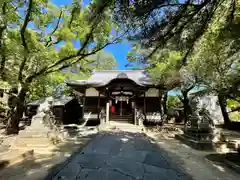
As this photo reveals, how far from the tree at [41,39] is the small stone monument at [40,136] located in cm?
228

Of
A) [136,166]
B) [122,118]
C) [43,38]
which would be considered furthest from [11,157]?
[122,118]

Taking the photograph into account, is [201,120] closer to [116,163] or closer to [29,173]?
[116,163]

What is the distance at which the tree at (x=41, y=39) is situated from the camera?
272 inches

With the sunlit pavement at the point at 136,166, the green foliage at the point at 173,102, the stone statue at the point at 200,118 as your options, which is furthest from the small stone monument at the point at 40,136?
the green foliage at the point at 173,102

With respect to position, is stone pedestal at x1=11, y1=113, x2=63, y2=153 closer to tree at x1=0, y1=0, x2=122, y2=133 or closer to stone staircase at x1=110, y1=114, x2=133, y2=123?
tree at x1=0, y1=0, x2=122, y2=133

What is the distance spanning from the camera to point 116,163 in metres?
4.21

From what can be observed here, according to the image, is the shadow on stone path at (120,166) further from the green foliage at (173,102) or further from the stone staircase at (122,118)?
the green foliage at (173,102)

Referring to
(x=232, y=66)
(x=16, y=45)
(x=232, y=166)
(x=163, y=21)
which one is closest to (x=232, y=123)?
(x=232, y=66)

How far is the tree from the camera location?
6902 mm

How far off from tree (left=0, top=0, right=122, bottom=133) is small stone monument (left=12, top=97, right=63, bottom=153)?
7.47 feet

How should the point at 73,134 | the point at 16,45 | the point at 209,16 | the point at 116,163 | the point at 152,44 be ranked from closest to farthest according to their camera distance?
the point at 209,16 < the point at 152,44 < the point at 116,163 < the point at 16,45 < the point at 73,134

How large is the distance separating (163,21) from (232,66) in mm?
6588

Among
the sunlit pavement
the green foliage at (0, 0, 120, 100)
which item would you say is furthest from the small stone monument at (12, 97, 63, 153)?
the green foliage at (0, 0, 120, 100)

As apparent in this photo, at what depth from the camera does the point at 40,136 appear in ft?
21.1
